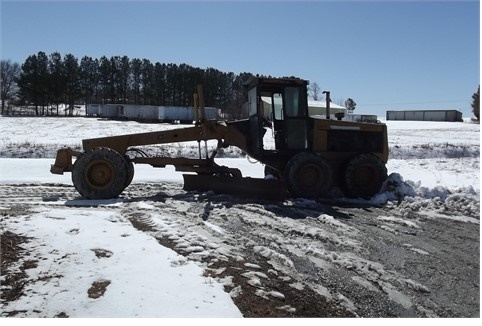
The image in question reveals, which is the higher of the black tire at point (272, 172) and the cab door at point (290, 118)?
the cab door at point (290, 118)

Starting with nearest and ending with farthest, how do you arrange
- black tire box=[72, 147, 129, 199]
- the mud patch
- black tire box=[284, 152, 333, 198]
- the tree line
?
1. the mud patch
2. black tire box=[72, 147, 129, 199]
3. black tire box=[284, 152, 333, 198]
4. the tree line

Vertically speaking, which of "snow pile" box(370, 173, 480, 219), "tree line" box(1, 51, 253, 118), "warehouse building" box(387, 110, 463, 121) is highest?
"tree line" box(1, 51, 253, 118)

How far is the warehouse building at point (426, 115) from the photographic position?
6478 cm

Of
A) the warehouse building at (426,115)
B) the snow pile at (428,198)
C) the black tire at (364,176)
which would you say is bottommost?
the snow pile at (428,198)

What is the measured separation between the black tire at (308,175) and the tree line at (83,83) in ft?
145

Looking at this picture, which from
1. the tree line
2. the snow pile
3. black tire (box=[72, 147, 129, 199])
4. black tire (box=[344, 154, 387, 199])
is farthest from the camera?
the tree line

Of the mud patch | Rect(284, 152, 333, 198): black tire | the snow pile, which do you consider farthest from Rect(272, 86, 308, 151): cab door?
the mud patch

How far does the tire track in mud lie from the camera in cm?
360

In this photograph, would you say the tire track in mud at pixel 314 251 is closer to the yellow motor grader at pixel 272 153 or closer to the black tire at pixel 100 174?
the black tire at pixel 100 174

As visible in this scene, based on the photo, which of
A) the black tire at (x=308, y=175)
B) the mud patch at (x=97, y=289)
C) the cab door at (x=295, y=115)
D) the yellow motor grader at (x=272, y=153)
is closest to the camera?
the mud patch at (x=97, y=289)

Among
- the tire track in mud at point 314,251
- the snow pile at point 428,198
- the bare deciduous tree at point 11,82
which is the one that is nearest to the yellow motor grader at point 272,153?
the snow pile at point 428,198

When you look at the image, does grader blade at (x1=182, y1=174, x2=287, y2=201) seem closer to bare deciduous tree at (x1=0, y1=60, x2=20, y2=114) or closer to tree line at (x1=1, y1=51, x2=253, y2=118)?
tree line at (x1=1, y1=51, x2=253, y2=118)

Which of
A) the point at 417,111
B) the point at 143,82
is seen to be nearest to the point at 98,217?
the point at 143,82

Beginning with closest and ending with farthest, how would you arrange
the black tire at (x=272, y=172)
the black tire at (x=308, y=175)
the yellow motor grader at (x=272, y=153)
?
1. the yellow motor grader at (x=272, y=153)
2. the black tire at (x=308, y=175)
3. the black tire at (x=272, y=172)
